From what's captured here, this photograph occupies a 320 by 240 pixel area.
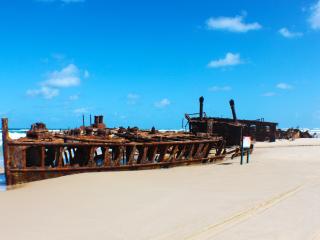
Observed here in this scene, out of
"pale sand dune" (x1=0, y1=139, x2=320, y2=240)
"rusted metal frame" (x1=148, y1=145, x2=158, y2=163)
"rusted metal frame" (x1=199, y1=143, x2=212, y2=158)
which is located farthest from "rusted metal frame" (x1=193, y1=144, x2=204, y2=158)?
"pale sand dune" (x1=0, y1=139, x2=320, y2=240)

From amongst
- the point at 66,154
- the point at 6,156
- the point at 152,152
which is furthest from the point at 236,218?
the point at 66,154

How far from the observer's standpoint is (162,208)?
286 inches

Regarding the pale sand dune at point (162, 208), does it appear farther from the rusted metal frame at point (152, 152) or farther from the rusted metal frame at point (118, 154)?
the rusted metal frame at point (152, 152)

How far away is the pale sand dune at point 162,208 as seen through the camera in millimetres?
5723

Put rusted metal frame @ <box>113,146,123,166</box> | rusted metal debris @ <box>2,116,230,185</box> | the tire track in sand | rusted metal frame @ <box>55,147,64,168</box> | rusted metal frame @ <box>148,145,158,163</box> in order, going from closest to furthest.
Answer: the tire track in sand, rusted metal debris @ <box>2,116,230,185</box>, rusted metal frame @ <box>55,147,64,168</box>, rusted metal frame @ <box>113,146,123,166</box>, rusted metal frame @ <box>148,145,158,163</box>

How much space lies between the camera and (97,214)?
6824 mm

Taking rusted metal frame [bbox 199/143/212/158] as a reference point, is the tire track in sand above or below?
below

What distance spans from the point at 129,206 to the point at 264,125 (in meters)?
33.0

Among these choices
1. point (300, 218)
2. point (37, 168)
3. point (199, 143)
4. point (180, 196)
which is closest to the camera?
point (300, 218)

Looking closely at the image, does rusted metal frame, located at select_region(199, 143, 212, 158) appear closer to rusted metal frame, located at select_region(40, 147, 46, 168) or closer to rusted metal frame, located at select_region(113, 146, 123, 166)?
rusted metal frame, located at select_region(113, 146, 123, 166)

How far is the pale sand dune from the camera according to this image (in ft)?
18.8

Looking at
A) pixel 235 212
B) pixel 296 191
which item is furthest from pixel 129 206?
pixel 296 191

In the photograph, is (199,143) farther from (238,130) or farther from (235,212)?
(235,212)

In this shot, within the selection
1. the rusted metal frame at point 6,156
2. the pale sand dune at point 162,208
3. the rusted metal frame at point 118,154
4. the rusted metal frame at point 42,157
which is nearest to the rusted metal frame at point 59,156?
the rusted metal frame at point 42,157
